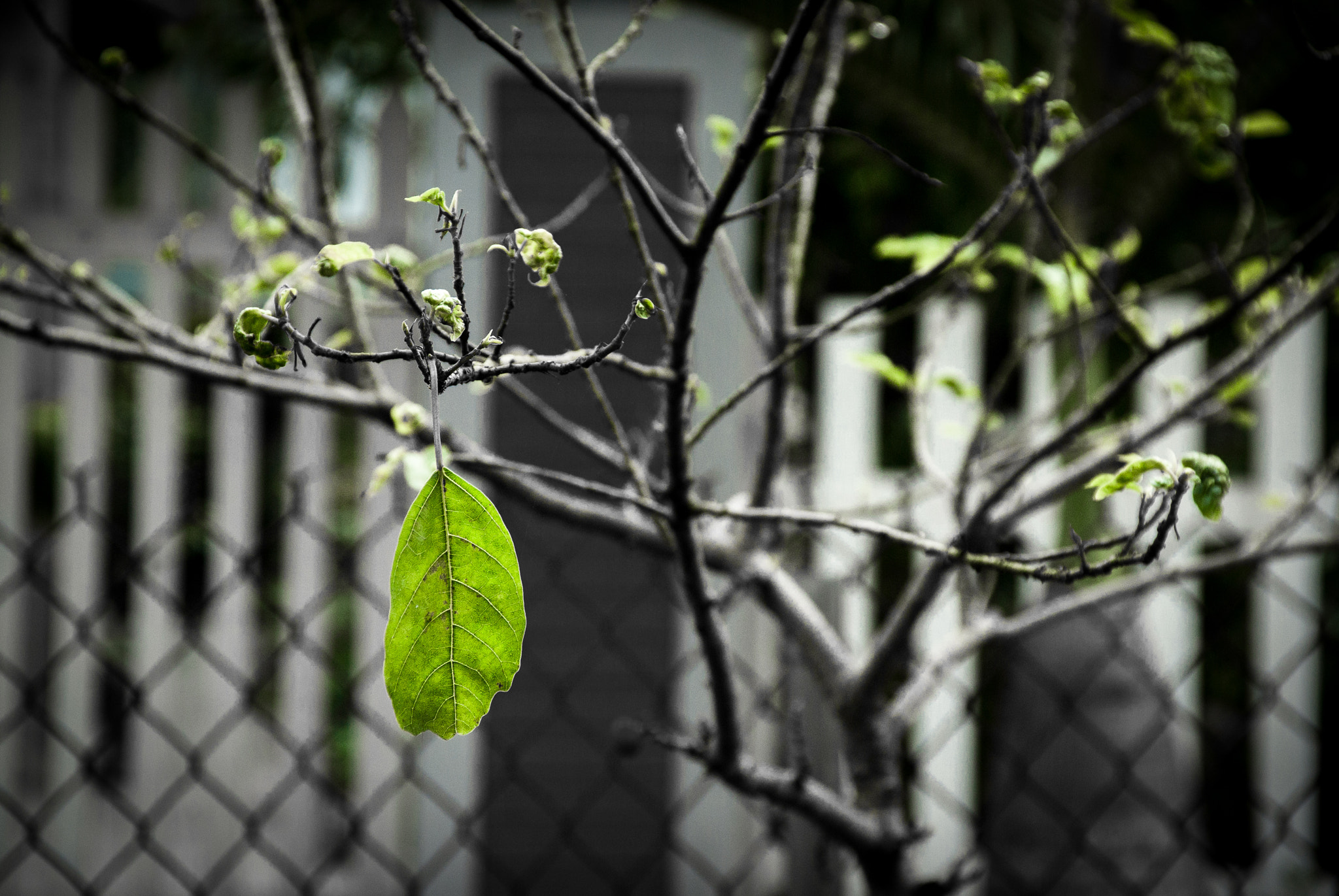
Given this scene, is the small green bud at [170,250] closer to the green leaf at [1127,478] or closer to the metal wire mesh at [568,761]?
the metal wire mesh at [568,761]

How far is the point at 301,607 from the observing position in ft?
7.24

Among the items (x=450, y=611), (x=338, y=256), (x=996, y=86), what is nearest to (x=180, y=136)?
(x=338, y=256)

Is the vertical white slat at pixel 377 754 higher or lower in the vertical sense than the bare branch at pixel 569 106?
lower

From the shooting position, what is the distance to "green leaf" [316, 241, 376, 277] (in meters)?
0.39

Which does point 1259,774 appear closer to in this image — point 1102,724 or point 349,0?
point 1102,724

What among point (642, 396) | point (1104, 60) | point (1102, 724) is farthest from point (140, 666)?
point (1104, 60)

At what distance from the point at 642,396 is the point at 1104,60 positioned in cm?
147

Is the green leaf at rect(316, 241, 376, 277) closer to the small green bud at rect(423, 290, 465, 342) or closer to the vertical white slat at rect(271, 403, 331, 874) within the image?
the small green bud at rect(423, 290, 465, 342)

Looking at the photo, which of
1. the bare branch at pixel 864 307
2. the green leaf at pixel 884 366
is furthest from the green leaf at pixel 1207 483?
the green leaf at pixel 884 366

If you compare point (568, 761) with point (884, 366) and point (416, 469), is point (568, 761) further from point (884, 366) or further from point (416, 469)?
point (416, 469)

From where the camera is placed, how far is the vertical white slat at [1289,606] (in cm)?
181

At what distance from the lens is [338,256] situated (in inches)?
15.8

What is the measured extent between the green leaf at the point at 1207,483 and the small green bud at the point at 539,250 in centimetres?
37

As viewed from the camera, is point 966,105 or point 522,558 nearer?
point 522,558
